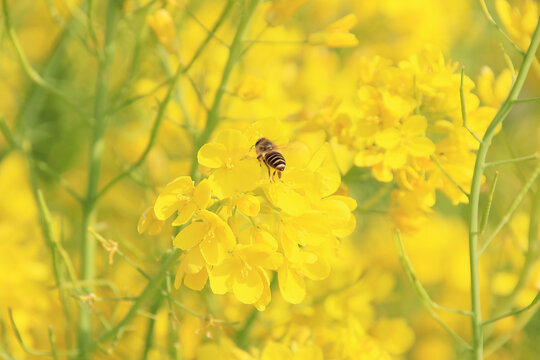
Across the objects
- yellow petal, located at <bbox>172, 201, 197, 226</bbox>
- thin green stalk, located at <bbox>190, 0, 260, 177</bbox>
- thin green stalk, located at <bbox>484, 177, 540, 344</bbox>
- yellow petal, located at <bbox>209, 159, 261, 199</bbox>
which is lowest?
thin green stalk, located at <bbox>484, 177, 540, 344</bbox>

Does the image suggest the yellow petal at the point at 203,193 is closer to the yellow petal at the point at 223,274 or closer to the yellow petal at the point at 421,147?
the yellow petal at the point at 223,274

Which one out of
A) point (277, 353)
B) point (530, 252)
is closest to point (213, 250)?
point (277, 353)

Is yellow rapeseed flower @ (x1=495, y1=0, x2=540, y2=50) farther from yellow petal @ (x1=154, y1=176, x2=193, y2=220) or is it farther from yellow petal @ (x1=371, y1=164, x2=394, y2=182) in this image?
yellow petal @ (x1=154, y1=176, x2=193, y2=220)

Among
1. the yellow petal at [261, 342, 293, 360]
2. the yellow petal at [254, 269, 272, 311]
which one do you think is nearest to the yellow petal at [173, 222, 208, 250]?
the yellow petal at [254, 269, 272, 311]

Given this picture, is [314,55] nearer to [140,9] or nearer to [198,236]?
[140,9]

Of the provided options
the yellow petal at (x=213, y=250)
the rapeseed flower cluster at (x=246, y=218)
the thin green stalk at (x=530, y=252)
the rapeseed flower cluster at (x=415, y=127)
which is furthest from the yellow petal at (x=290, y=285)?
the thin green stalk at (x=530, y=252)

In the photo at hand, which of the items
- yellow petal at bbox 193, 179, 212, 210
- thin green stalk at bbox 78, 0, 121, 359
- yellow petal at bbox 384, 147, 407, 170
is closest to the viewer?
yellow petal at bbox 193, 179, 212, 210
